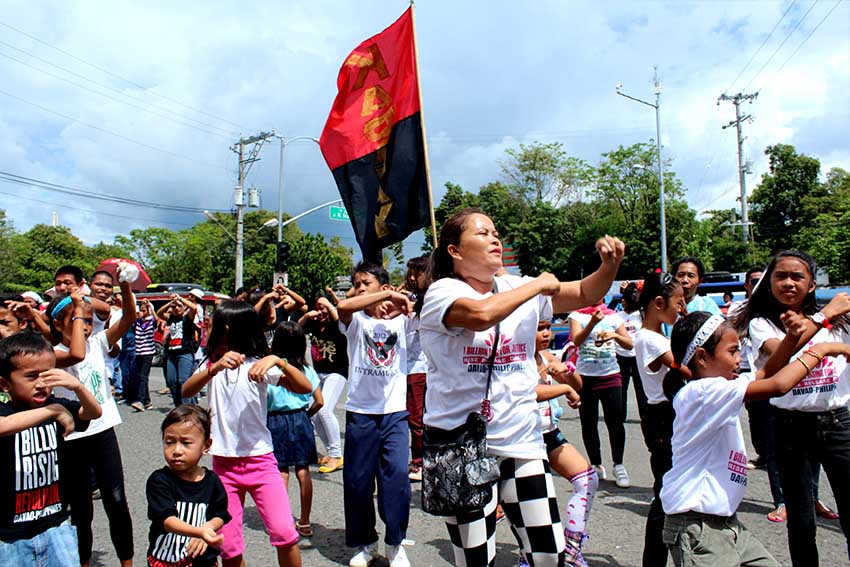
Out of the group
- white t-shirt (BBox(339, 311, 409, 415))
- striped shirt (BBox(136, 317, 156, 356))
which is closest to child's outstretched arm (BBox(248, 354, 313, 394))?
white t-shirt (BBox(339, 311, 409, 415))

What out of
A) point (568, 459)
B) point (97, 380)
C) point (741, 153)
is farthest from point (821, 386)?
point (741, 153)

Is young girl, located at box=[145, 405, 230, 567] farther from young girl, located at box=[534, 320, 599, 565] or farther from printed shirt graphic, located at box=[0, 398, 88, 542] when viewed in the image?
young girl, located at box=[534, 320, 599, 565]

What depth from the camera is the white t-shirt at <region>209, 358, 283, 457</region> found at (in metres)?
3.80

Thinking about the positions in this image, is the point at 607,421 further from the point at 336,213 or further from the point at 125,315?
the point at 336,213

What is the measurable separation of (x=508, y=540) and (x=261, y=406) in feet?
6.71

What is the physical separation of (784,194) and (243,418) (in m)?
46.0

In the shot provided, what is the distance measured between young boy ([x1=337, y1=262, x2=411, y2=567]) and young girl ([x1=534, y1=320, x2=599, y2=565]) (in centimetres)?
97

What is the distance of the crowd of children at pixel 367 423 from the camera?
290cm

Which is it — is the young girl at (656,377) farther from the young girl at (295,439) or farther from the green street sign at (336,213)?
the green street sign at (336,213)


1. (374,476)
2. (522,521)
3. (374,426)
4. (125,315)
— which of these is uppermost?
(125,315)

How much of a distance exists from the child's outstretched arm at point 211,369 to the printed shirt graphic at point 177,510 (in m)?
0.61

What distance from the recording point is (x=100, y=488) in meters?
4.06

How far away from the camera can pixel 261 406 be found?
3.94m

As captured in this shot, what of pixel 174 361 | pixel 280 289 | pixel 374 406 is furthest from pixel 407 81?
pixel 174 361
